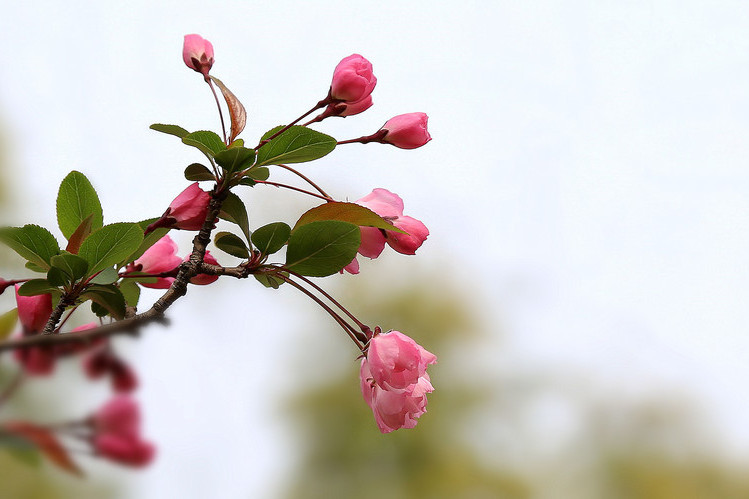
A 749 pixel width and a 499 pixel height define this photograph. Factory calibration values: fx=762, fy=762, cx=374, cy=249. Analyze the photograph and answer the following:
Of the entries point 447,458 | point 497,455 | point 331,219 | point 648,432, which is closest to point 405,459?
point 447,458

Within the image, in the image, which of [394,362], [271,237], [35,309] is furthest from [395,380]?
[35,309]

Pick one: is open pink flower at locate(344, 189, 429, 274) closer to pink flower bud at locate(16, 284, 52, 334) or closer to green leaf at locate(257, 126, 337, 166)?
green leaf at locate(257, 126, 337, 166)

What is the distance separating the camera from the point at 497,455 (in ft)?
16.7

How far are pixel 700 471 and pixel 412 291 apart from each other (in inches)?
94.2

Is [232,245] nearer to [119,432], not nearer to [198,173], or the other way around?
[198,173]

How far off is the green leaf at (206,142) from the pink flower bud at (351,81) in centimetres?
9

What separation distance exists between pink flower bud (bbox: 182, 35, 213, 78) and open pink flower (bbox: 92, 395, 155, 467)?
37cm

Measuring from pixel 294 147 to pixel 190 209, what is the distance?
0.24ft

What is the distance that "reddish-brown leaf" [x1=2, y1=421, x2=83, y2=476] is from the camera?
21 cm

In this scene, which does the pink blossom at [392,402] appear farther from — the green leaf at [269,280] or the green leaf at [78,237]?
the green leaf at [78,237]

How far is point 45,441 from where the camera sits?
221 mm

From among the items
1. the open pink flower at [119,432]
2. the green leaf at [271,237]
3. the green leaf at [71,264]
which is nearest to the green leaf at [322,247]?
the green leaf at [271,237]

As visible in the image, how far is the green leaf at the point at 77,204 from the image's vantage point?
19.6 inches

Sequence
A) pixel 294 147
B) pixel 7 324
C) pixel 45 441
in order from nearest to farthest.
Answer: pixel 45 441 → pixel 7 324 → pixel 294 147
